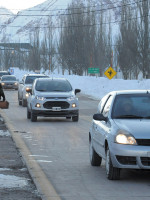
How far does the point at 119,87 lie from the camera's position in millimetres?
53219

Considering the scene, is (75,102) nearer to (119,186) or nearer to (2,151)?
(2,151)

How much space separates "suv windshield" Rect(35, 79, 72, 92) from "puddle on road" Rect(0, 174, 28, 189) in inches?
581

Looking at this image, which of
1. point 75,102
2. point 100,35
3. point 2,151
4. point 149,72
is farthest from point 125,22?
point 2,151

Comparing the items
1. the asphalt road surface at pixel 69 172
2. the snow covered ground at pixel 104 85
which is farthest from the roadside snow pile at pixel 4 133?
the snow covered ground at pixel 104 85

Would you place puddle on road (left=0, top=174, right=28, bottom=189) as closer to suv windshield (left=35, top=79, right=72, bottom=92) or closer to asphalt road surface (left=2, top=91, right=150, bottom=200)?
asphalt road surface (left=2, top=91, right=150, bottom=200)

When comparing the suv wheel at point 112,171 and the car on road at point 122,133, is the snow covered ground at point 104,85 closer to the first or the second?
the car on road at point 122,133

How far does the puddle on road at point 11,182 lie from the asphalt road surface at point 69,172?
222 mm

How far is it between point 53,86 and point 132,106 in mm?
14321

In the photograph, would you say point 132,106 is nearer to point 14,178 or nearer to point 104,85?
point 14,178

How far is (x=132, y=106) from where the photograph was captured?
11219 millimetres

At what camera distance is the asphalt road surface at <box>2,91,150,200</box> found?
918cm

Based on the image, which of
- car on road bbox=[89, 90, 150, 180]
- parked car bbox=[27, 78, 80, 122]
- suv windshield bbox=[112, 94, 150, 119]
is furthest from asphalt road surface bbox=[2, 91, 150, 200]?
parked car bbox=[27, 78, 80, 122]

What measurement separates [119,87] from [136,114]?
1665 inches

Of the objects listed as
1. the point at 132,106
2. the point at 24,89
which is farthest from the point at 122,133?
the point at 24,89
